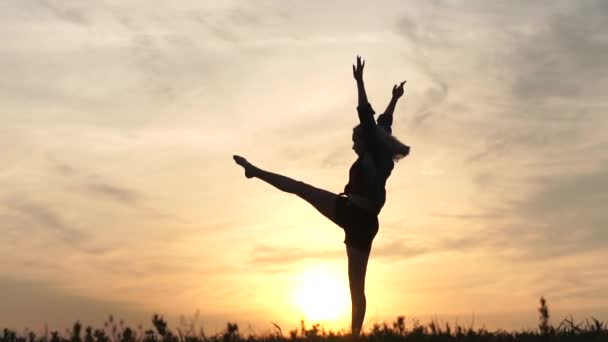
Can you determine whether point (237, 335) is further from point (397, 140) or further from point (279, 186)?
point (397, 140)

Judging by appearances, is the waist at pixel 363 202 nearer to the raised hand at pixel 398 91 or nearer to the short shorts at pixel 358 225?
the short shorts at pixel 358 225

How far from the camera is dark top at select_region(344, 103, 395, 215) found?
10.6m

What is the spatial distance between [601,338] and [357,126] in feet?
14.2

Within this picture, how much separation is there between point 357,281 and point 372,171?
4.97 feet

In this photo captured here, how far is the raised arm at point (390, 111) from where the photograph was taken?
39.8 ft

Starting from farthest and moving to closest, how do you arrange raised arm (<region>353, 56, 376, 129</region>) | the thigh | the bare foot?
the bare foot, the thigh, raised arm (<region>353, 56, 376, 129</region>)

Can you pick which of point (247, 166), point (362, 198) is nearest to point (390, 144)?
point (362, 198)

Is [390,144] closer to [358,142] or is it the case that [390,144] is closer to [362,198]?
[358,142]

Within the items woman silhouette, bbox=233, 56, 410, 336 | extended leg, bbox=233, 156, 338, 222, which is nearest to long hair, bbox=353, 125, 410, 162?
woman silhouette, bbox=233, 56, 410, 336

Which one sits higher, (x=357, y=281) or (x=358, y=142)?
(x=358, y=142)

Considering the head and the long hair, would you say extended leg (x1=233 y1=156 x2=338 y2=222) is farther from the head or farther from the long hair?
the long hair

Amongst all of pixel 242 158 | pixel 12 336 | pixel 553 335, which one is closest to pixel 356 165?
pixel 242 158

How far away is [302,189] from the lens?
449 inches

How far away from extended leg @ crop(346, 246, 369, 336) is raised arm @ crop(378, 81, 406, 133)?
85.0 inches
